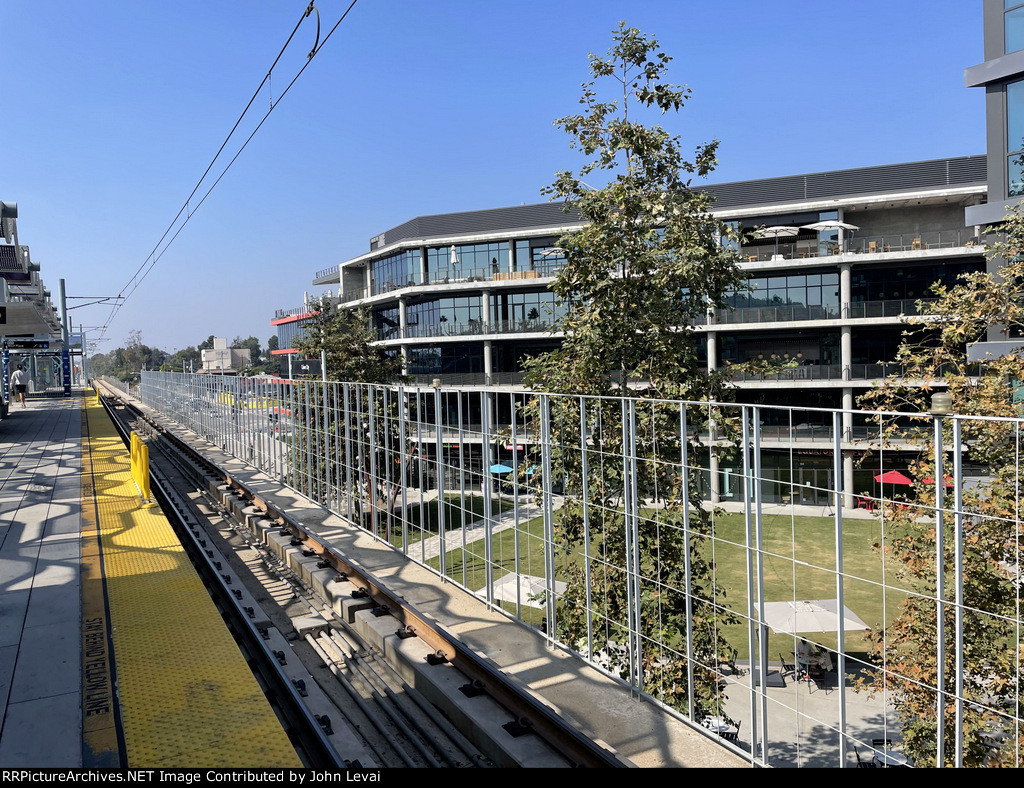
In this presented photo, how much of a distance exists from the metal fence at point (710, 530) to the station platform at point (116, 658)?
2236mm

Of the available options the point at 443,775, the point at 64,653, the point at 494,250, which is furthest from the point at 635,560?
the point at 494,250

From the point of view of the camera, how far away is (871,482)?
422cm

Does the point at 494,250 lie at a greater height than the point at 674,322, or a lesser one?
greater

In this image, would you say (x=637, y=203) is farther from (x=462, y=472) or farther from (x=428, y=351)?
(x=428, y=351)

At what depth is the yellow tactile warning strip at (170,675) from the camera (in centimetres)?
422

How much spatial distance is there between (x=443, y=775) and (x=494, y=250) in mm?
42912

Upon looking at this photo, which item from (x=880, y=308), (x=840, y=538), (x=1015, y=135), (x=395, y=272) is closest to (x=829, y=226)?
(x=880, y=308)

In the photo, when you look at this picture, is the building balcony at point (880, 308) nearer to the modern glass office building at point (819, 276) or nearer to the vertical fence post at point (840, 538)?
the modern glass office building at point (819, 276)

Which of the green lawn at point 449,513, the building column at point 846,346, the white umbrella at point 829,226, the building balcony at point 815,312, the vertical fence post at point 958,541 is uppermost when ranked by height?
the white umbrella at point 829,226

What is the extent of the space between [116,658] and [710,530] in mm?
5309

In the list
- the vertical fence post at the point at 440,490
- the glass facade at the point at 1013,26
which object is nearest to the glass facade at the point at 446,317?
the glass facade at the point at 1013,26

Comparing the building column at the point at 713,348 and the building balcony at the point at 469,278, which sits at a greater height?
the building balcony at the point at 469,278

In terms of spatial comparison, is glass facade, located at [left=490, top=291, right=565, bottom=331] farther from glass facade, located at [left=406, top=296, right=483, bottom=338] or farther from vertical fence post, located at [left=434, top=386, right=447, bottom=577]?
vertical fence post, located at [left=434, top=386, right=447, bottom=577]

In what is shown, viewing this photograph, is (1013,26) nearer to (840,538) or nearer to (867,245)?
(867,245)
